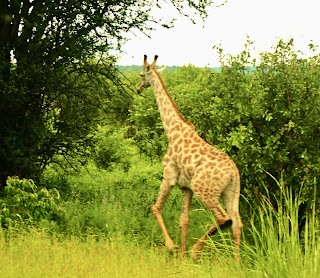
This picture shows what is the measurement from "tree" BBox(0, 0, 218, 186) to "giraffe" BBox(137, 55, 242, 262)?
2737 millimetres

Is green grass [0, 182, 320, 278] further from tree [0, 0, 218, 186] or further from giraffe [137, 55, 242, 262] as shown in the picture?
tree [0, 0, 218, 186]

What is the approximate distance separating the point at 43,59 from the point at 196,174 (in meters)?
4.51

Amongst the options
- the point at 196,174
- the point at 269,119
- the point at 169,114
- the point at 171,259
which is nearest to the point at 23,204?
the point at 171,259

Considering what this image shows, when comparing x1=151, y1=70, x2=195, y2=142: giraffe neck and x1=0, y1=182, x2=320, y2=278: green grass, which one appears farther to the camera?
x1=151, y1=70, x2=195, y2=142: giraffe neck

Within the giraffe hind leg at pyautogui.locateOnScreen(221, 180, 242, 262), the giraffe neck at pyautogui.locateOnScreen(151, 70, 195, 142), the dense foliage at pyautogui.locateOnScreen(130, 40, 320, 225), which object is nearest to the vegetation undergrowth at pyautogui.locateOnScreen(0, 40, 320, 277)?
the dense foliage at pyautogui.locateOnScreen(130, 40, 320, 225)

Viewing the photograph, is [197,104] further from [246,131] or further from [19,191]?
[19,191]

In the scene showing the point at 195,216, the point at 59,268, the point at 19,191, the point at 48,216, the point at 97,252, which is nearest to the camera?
the point at 59,268

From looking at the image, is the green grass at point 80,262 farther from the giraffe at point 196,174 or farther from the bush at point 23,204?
the bush at point 23,204

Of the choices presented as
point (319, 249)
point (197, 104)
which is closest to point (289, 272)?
point (319, 249)

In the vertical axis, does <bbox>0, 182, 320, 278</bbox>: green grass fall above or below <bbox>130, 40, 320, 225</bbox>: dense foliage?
below

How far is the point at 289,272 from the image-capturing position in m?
4.68

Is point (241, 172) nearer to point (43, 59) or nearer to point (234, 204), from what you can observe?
point (234, 204)

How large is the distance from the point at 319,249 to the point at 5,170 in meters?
7.15

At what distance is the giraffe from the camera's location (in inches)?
273
